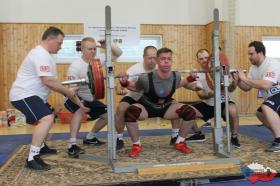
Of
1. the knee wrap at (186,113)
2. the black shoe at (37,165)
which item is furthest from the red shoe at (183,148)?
the black shoe at (37,165)

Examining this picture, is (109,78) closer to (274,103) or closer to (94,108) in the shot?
(94,108)

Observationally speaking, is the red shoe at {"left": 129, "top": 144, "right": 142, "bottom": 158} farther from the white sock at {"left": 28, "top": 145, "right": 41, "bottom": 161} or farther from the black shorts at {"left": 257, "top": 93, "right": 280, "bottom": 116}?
the black shorts at {"left": 257, "top": 93, "right": 280, "bottom": 116}

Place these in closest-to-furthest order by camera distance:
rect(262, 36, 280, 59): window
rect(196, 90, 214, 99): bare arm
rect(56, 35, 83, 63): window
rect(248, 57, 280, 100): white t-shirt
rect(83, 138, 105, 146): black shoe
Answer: rect(248, 57, 280, 100): white t-shirt < rect(196, 90, 214, 99): bare arm < rect(83, 138, 105, 146): black shoe < rect(56, 35, 83, 63): window < rect(262, 36, 280, 59): window

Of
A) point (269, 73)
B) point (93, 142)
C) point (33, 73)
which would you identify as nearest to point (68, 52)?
point (93, 142)

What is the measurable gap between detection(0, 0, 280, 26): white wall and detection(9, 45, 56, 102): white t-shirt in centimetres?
499

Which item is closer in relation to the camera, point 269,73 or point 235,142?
point 269,73

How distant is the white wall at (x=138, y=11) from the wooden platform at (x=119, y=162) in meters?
4.43

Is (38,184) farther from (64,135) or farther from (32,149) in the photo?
(64,135)

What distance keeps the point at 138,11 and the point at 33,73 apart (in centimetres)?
539

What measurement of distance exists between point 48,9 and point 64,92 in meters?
5.20

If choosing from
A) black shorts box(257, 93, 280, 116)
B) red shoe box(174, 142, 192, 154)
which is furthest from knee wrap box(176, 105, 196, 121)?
black shorts box(257, 93, 280, 116)

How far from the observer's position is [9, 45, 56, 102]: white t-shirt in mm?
2986

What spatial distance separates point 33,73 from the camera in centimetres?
308

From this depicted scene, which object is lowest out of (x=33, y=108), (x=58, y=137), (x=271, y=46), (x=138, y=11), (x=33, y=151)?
(x=58, y=137)
